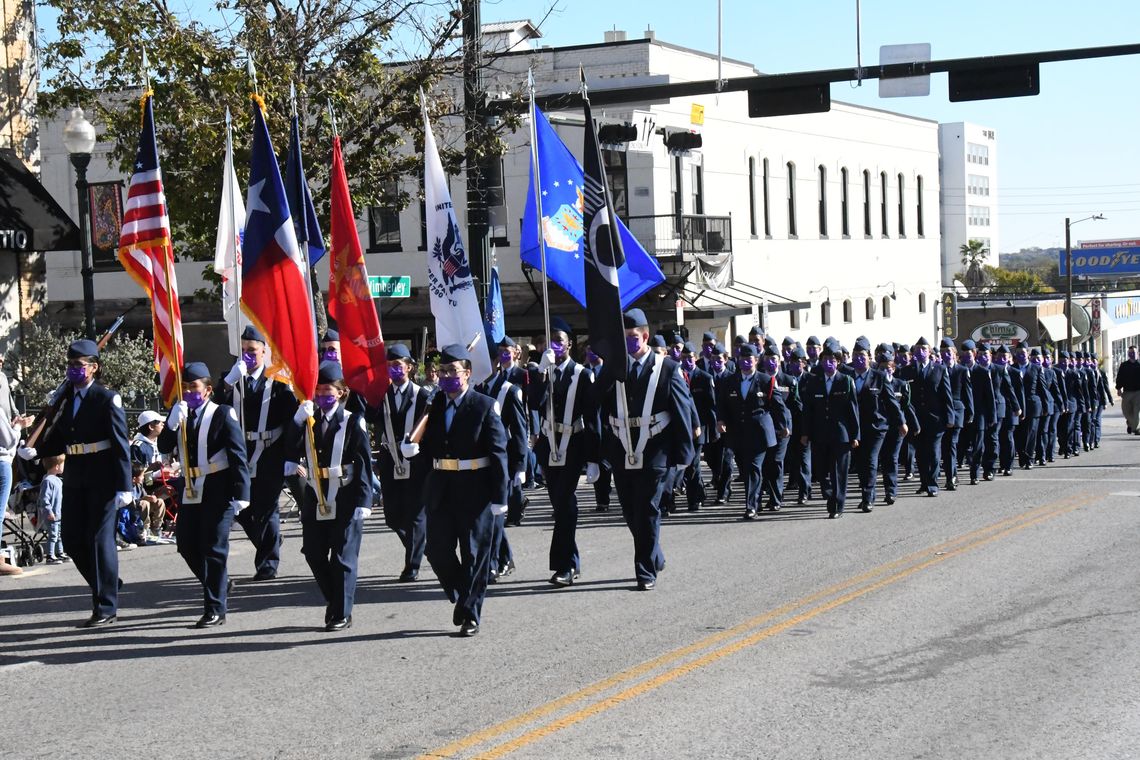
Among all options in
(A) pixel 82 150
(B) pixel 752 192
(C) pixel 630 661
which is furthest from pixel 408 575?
(B) pixel 752 192

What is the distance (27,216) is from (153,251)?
314 inches

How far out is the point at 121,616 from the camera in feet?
34.7

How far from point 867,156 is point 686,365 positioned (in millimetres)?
29959

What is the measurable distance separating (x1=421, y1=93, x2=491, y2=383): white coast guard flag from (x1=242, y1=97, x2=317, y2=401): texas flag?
121cm

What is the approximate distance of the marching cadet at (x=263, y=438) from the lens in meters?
11.9

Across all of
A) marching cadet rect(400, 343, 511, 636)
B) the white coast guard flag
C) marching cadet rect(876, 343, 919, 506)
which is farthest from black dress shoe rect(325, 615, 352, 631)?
marching cadet rect(876, 343, 919, 506)

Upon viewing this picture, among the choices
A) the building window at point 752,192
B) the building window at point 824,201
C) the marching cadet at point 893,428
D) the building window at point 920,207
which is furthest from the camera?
the building window at point 920,207

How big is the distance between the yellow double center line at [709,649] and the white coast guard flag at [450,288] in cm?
338

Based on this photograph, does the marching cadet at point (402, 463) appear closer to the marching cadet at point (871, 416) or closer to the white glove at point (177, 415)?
the white glove at point (177, 415)

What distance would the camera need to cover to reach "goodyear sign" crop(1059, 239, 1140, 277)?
4102 inches

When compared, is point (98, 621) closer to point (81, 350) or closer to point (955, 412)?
point (81, 350)

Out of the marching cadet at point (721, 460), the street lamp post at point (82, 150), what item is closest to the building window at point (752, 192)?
the marching cadet at point (721, 460)

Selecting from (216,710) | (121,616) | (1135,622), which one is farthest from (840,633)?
(121,616)

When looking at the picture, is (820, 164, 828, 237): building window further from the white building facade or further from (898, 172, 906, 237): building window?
the white building facade
